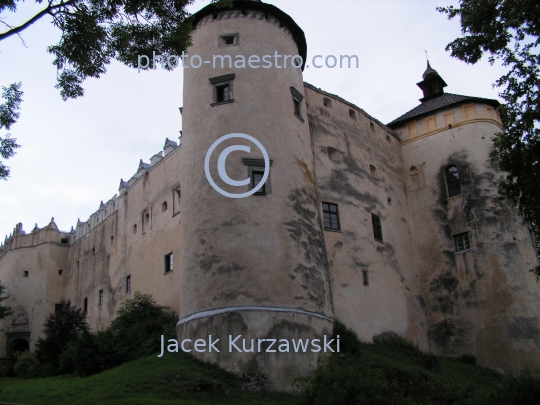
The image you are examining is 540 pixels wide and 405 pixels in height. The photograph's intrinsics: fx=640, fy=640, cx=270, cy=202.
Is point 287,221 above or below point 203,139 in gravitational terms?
below

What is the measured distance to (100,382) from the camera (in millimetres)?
19797

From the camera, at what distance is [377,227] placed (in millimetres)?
31719

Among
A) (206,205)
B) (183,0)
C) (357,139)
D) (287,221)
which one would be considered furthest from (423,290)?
(183,0)

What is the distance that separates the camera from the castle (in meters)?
22.8

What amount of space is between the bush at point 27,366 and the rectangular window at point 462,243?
2199 cm

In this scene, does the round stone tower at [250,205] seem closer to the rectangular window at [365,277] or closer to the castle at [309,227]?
the castle at [309,227]

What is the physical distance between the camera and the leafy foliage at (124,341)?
23438mm

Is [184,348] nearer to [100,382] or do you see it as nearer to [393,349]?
[100,382]

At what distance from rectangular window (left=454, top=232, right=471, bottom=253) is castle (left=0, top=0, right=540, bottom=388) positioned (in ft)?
0.28

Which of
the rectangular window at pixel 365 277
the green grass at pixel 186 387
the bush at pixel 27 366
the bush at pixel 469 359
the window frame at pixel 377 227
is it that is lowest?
the green grass at pixel 186 387

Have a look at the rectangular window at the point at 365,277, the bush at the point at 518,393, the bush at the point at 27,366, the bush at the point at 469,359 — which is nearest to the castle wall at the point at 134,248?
the bush at the point at 27,366

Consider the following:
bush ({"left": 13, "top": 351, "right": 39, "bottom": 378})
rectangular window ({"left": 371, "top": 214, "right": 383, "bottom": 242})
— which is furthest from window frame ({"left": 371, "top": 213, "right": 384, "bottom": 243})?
bush ({"left": 13, "top": 351, "right": 39, "bottom": 378})

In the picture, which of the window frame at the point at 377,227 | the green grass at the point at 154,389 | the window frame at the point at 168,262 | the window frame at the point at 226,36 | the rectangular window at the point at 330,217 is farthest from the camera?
the window frame at the point at 168,262

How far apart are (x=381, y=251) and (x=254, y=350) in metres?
11.8
